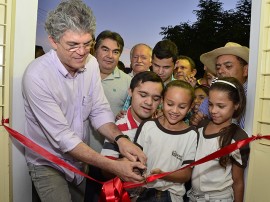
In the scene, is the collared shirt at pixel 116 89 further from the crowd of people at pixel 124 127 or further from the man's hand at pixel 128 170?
the man's hand at pixel 128 170

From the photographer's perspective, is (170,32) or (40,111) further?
(170,32)

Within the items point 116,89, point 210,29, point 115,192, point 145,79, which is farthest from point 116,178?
point 210,29

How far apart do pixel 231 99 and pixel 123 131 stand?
853 mm

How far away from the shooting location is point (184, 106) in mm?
2510

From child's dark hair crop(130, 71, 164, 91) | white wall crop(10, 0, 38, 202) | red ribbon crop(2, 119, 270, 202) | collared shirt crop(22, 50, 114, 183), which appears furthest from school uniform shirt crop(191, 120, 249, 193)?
white wall crop(10, 0, 38, 202)

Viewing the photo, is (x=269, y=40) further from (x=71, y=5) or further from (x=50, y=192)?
(x=50, y=192)

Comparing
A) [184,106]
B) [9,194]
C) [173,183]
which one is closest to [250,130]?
[184,106]

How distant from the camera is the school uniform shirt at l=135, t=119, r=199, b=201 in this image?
233 cm

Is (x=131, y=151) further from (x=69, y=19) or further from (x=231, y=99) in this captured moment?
(x=69, y=19)

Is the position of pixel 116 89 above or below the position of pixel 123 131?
above

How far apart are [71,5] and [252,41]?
1.25 metres

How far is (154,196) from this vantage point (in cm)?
232

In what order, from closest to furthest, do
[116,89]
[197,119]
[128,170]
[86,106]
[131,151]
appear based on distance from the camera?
[128,170], [131,151], [86,106], [197,119], [116,89]

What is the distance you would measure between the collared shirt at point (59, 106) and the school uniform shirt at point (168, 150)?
16.2 inches
